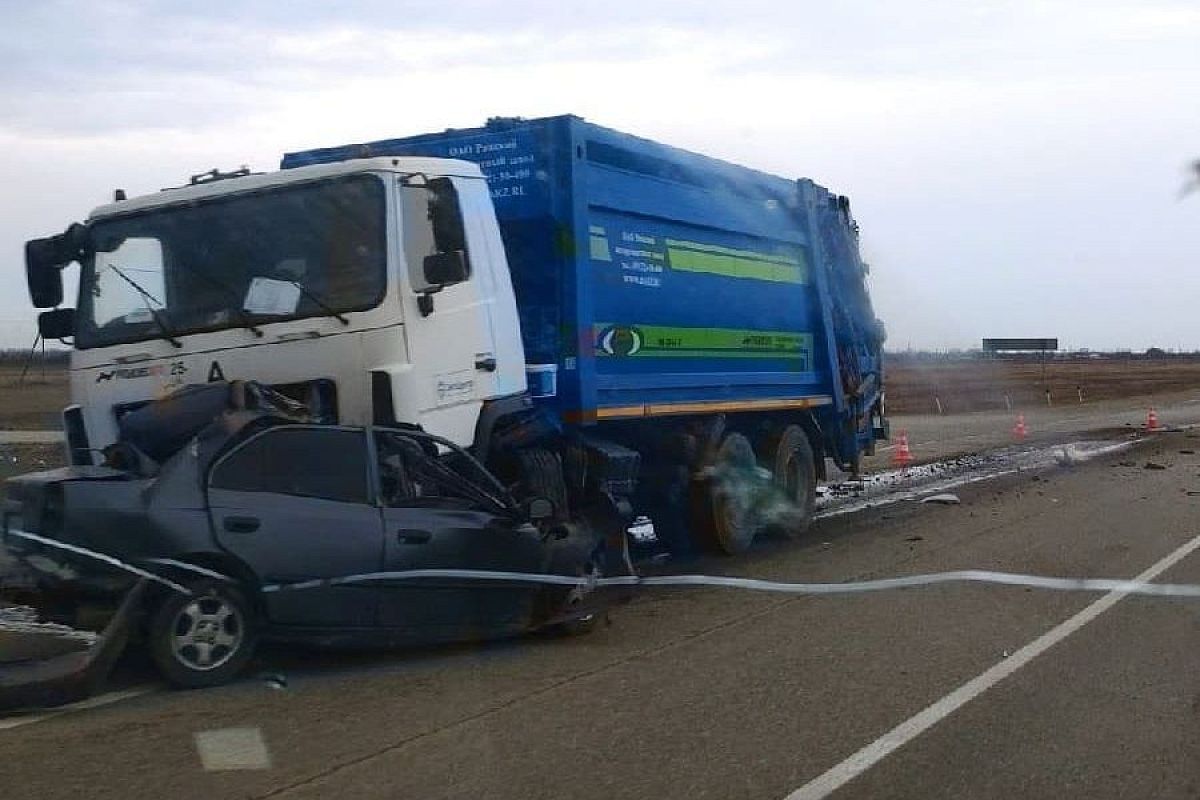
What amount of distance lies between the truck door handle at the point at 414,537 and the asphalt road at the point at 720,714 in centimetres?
68

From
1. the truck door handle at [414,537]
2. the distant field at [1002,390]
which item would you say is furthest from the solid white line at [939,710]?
the distant field at [1002,390]

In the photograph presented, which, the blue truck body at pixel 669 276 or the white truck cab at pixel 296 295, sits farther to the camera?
the blue truck body at pixel 669 276

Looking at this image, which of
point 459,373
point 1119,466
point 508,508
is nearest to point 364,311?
point 459,373

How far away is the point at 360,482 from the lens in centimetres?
734

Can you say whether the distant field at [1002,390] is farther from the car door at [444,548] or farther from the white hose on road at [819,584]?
the car door at [444,548]

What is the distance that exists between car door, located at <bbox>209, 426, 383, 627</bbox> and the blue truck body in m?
2.81

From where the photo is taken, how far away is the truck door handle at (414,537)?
732cm

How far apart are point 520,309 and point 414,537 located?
298 centimetres

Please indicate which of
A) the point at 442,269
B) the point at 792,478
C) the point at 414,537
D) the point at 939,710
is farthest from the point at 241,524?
the point at 792,478

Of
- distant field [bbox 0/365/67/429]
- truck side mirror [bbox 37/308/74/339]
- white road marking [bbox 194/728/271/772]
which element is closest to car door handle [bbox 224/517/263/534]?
white road marking [bbox 194/728/271/772]

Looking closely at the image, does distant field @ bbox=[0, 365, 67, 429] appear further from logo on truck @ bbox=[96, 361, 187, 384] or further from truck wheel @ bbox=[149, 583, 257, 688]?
truck wheel @ bbox=[149, 583, 257, 688]

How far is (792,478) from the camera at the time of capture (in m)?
13.6

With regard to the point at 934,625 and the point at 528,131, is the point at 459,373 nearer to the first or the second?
the point at 528,131

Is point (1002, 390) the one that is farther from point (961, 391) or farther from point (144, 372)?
point (144, 372)
